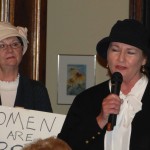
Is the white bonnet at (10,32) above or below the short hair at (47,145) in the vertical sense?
above

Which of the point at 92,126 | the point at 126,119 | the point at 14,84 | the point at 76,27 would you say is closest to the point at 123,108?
the point at 126,119

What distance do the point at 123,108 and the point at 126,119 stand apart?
0.07 m

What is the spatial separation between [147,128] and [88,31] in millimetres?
1708

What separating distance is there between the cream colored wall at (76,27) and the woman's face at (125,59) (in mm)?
1497

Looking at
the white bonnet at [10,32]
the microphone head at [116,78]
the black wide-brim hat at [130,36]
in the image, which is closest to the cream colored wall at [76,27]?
the white bonnet at [10,32]

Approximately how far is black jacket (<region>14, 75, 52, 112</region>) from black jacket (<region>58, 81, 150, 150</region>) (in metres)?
0.33

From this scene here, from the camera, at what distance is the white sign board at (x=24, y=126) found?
8.11 ft

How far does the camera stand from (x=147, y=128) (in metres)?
2.16

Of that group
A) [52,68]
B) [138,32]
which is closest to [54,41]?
[52,68]

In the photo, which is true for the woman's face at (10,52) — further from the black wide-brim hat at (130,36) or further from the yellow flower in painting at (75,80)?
the yellow flower in painting at (75,80)

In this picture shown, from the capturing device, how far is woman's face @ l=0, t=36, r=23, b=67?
2629mm

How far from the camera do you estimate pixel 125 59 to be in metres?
2.17

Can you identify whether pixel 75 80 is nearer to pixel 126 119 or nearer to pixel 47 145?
pixel 126 119

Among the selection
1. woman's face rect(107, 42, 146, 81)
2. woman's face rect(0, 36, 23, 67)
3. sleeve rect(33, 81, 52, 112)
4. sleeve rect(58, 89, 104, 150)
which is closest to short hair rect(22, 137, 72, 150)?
sleeve rect(58, 89, 104, 150)
